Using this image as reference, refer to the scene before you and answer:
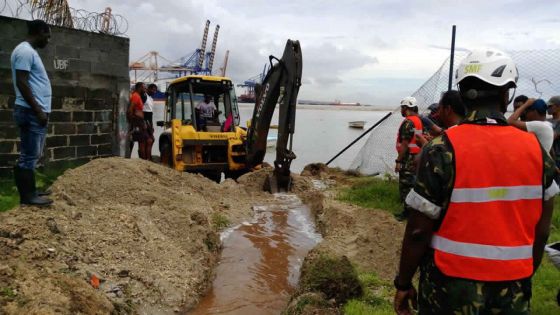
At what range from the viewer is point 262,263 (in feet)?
19.4

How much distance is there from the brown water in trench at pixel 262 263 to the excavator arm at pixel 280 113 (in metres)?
1.21

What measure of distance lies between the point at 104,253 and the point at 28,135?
1475mm

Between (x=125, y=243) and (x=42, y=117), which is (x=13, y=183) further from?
(x=125, y=243)

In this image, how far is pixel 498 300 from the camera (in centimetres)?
200

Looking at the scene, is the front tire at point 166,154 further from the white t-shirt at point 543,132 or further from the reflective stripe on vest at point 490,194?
the reflective stripe on vest at point 490,194

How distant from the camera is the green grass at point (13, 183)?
6.17 meters

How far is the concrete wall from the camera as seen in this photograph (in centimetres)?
794

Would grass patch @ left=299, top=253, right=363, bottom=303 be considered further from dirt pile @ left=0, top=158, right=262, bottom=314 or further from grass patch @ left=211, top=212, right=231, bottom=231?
grass patch @ left=211, top=212, right=231, bottom=231

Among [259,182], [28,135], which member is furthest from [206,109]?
[28,135]

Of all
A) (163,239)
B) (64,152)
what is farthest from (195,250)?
(64,152)

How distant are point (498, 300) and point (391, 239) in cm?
409

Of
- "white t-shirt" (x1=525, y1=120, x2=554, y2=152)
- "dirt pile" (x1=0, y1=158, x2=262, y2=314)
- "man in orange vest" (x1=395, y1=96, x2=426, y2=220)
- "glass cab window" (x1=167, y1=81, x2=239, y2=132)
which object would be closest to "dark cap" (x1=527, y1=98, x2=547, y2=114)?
"white t-shirt" (x1=525, y1=120, x2=554, y2=152)

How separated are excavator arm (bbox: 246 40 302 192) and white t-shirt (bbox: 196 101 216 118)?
50.7 inches

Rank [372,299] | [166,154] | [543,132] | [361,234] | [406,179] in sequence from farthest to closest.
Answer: [166,154] → [406,179] → [361,234] → [372,299] → [543,132]
